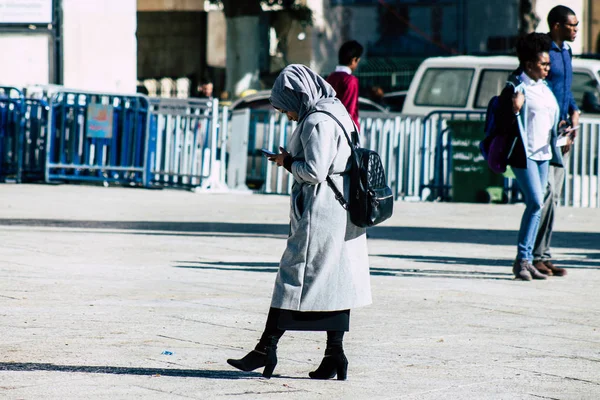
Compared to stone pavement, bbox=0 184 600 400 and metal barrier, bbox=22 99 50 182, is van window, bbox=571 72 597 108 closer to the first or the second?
stone pavement, bbox=0 184 600 400

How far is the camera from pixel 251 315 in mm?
7008

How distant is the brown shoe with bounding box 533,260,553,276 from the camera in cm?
885

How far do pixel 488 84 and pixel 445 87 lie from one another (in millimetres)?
635

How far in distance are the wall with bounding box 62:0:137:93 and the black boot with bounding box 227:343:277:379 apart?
45.4 feet

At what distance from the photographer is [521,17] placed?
Result: 29.3 meters

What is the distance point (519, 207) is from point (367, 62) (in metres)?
24.2

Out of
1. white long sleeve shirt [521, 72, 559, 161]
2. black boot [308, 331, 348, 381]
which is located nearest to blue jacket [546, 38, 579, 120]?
white long sleeve shirt [521, 72, 559, 161]

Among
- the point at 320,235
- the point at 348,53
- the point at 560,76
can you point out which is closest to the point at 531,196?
the point at 560,76

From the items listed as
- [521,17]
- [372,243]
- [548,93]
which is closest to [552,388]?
[548,93]

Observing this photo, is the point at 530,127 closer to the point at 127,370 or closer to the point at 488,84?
the point at 127,370

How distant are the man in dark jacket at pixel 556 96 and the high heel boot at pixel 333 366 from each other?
372cm

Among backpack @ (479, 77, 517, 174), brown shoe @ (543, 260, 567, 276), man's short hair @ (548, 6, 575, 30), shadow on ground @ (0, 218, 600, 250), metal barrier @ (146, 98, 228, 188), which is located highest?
man's short hair @ (548, 6, 575, 30)

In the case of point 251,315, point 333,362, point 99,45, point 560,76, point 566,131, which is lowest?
point 251,315

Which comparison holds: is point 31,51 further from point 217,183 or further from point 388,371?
point 388,371
